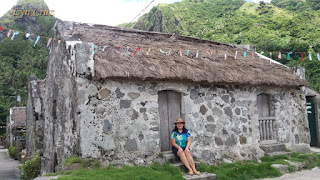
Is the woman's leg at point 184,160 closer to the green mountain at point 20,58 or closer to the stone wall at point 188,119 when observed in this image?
the stone wall at point 188,119

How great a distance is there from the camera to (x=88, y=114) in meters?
6.06

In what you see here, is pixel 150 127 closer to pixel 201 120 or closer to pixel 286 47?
pixel 201 120

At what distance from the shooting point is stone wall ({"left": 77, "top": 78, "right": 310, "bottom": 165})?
6.14 metres

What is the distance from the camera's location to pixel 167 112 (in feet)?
23.9

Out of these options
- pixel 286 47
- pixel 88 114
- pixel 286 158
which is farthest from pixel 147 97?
pixel 286 47

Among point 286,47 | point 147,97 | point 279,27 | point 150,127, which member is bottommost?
point 150,127

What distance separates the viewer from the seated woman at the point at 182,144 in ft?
20.8

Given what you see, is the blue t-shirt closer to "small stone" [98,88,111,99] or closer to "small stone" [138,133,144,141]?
"small stone" [138,133,144,141]

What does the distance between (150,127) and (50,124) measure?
388cm

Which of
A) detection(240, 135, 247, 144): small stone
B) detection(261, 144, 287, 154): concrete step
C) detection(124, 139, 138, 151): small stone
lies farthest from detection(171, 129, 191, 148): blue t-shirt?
detection(261, 144, 287, 154): concrete step

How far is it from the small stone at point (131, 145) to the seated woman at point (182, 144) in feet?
2.81

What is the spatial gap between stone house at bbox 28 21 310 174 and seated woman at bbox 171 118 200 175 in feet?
1.44

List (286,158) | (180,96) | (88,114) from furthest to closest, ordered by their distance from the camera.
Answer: (286,158) < (180,96) < (88,114)

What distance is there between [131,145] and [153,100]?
3.89 feet
